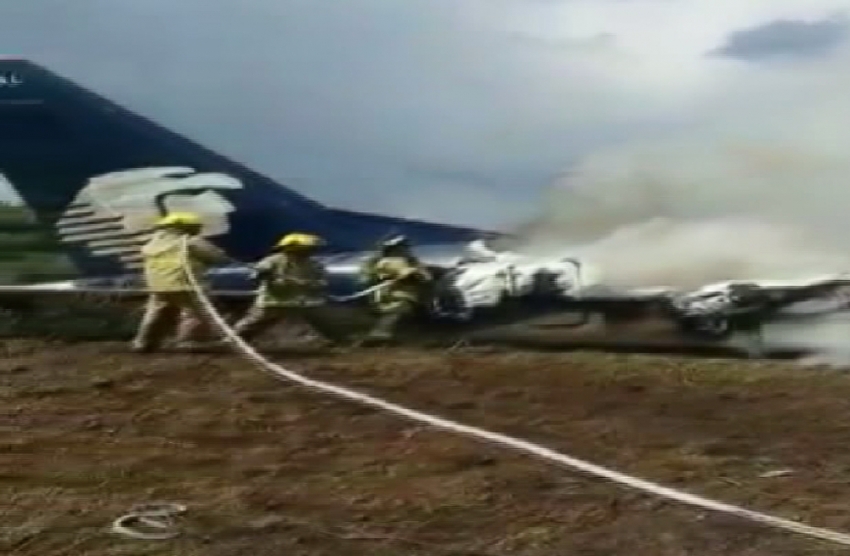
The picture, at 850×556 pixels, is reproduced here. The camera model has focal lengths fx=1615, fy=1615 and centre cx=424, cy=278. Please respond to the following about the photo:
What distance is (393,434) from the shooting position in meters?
9.02

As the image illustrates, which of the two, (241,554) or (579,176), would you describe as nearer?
(241,554)

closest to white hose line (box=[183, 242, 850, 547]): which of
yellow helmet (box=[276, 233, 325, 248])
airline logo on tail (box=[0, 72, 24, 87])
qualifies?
yellow helmet (box=[276, 233, 325, 248])

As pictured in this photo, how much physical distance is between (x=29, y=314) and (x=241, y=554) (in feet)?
26.0

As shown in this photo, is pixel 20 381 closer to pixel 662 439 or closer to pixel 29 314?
pixel 29 314

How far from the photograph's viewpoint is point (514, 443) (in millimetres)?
8242

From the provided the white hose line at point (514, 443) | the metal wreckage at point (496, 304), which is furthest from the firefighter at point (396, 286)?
the white hose line at point (514, 443)

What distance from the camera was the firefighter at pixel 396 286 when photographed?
12938 mm

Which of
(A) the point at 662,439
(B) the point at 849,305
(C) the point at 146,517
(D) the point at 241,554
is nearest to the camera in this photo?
(D) the point at 241,554

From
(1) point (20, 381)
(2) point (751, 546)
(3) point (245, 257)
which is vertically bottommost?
(2) point (751, 546)

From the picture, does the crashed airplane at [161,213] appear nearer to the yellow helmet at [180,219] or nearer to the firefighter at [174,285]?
the yellow helmet at [180,219]

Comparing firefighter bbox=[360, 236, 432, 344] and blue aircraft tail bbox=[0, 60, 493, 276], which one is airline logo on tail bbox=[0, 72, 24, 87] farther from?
firefighter bbox=[360, 236, 432, 344]

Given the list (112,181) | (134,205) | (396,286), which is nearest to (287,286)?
(396,286)

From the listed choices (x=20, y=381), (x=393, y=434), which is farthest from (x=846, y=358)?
(x=20, y=381)

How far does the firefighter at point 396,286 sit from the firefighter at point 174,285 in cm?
134
